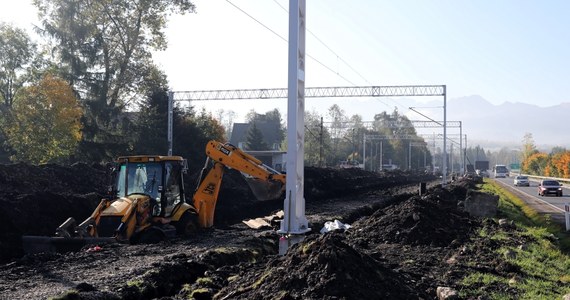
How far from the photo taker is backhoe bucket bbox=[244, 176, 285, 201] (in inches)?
942

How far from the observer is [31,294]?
33.7 ft

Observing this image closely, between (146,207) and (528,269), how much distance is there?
9601 millimetres

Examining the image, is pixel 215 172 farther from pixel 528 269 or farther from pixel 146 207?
pixel 528 269

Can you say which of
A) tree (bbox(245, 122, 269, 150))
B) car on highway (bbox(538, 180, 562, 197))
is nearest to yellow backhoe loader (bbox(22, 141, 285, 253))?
car on highway (bbox(538, 180, 562, 197))

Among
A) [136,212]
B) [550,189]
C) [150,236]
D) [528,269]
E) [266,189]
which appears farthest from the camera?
[550,189]

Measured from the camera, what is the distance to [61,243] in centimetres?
1609

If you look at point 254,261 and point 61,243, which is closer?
point 254,261

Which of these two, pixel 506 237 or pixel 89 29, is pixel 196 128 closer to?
pixel 89 29

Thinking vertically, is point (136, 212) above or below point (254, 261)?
above

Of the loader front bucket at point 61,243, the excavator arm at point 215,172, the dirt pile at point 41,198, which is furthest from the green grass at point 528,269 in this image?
the dirt pile at point 41,198

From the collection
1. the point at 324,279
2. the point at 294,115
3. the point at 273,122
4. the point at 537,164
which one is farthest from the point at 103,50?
the point at 537,164

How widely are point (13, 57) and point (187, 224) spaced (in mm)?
44498

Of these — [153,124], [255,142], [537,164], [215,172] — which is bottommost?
[215,172]

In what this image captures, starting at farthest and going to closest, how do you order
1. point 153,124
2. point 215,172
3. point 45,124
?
point 153,124 < point 45,124 < point 215,172
